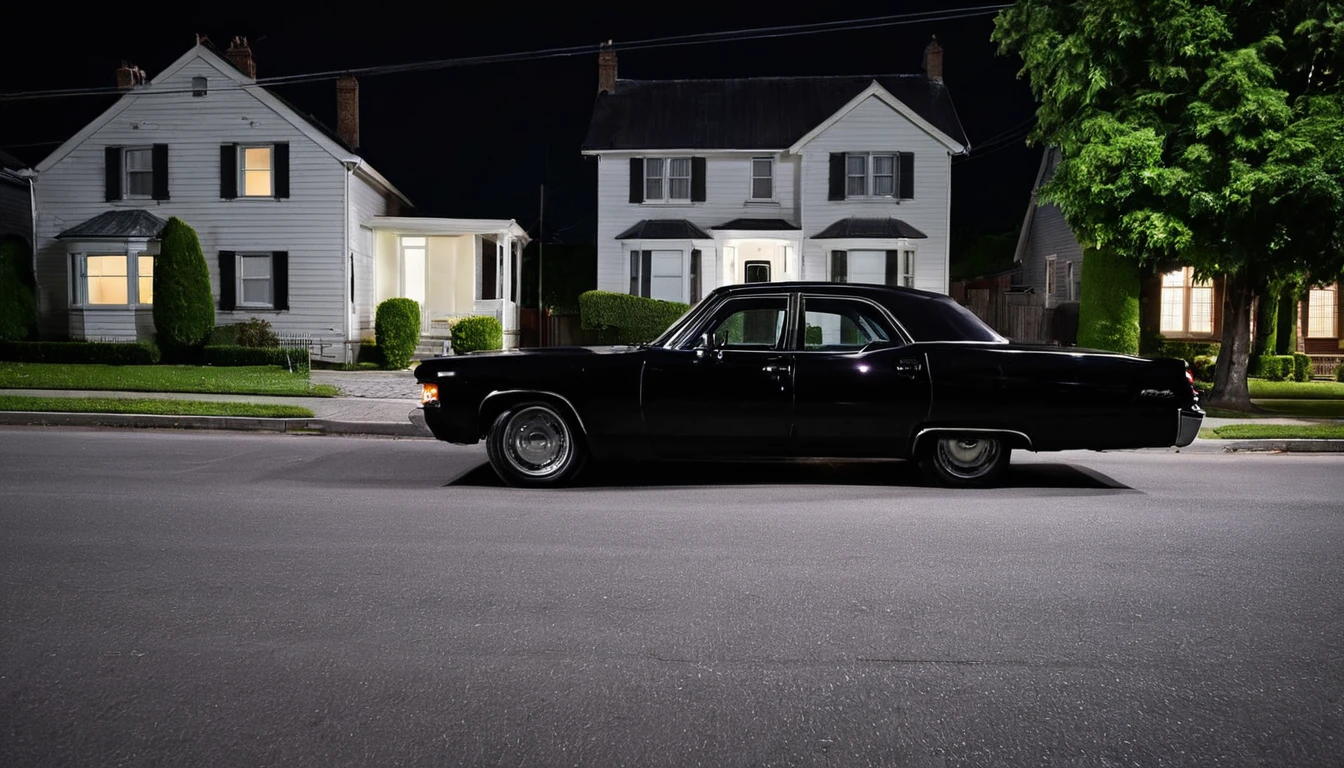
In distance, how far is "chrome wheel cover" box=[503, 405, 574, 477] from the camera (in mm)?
9031

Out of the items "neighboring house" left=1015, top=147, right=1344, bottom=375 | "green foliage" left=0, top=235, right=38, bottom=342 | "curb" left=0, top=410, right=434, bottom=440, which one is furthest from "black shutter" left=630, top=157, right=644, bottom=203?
"curb" left=0, top=410, right=434, bottom=440

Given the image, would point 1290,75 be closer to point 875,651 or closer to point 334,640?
point 875,651

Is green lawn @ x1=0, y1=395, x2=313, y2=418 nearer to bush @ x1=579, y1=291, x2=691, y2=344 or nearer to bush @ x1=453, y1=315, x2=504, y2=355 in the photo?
bush @ x1=453, y1=315, x2=504, y2=355

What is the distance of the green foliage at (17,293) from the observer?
27203 mm

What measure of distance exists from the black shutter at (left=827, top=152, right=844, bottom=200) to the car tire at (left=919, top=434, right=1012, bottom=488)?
76.0 feet

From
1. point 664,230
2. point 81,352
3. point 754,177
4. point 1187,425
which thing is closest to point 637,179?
point 664,230

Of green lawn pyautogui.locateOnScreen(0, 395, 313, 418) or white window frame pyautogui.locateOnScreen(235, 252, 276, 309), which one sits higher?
white window frame pyautogui.locateOnScreen(235, 252, 276, 309)

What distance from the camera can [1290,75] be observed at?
1786cm

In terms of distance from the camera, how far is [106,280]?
95.8ft

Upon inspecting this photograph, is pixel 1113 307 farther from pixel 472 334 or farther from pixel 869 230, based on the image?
pixel 472 334

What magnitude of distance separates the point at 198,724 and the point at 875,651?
101 inches

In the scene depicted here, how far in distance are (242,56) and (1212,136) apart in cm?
2580

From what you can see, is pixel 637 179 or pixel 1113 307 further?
pixel 637 179

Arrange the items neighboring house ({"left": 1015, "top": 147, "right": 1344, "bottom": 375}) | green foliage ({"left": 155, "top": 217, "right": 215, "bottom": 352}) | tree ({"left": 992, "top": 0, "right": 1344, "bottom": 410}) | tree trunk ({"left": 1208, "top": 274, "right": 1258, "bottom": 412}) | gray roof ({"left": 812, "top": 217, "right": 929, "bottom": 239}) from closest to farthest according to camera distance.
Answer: tree ({"left": 992, "top": 0, "right": 1344, "bottom": 410})
tree trunk ({"left": 1208, "top": 274, "right": 1258, "bottom": 412})
green foliage ({"left": 155, "top": 217, "right": 215, "bottom": 352})
neighboring house ({"left": 1015, "top": 147, "right": 1344, "bottom": 375})
gray roof ({"left": 812, "top": 217, "right": 929, "bottom": 239})
